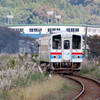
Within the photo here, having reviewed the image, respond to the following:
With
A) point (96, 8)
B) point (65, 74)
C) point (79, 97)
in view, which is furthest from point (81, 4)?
point (79, 97)

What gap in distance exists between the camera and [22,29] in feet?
211

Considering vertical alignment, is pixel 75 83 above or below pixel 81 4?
below

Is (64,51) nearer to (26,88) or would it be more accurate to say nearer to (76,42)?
(76,42)

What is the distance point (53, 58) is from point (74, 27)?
154 feet

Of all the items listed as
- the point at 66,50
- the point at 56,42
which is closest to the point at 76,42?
the point at 66,50

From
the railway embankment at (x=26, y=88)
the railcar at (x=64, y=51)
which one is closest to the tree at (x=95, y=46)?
the railcar at (x=64, y=51)

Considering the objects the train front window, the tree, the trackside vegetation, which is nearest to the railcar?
the train front window

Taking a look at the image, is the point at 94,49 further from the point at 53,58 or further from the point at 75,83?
the point at 75,83

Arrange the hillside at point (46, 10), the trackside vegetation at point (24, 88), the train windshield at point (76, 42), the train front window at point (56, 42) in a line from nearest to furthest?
the trackside vegetation at point (24, 88) → the train front window at point (56, 42) → the train windshield at point (76, 42) → the hillside at point (46, 10)

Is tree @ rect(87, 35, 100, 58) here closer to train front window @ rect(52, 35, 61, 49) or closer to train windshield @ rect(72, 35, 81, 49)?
train windshield @ rect(72, 35, 81, 49)

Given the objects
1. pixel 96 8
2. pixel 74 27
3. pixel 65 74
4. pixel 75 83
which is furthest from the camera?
pixel 96 8

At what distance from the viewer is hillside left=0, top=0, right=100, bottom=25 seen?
351 ft

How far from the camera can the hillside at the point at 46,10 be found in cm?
10700

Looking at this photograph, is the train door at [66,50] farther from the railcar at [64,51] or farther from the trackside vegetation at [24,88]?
the trackside vegetation at [24,88]
